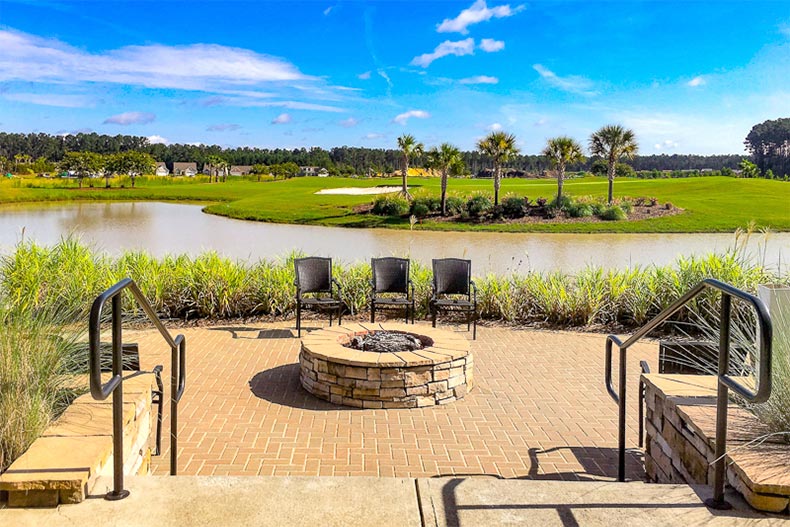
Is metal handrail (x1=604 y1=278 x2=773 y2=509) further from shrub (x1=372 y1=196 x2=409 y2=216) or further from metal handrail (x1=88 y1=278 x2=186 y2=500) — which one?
shrub (x1=372 y1=196 x2=409 y2=216)

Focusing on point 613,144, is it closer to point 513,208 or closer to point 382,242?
point 513,208

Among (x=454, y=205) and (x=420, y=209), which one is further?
(x=454, y=205)

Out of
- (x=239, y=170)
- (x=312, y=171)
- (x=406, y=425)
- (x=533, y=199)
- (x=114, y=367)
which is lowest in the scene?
(x=406, y=425)

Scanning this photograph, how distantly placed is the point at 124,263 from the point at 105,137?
121331 mm

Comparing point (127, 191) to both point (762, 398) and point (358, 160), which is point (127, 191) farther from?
point (762, 398)

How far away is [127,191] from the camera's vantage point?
2424 inches

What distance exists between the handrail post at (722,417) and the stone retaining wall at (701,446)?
0.33 ft

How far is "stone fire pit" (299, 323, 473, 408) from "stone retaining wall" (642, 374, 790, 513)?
5.84 ft

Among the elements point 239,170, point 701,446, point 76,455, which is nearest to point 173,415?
point 76,455

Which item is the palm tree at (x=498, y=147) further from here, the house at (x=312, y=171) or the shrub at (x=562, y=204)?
the house at (x=312, y=171)

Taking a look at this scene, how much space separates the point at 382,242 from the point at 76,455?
20.8 m

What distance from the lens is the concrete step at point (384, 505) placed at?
248 cm

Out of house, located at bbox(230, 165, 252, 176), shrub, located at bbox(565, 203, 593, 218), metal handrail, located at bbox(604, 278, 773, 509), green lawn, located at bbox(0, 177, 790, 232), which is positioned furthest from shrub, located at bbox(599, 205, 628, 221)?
house, located at bbox(230, 165, 252, 176)

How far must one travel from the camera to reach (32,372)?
3.14m
